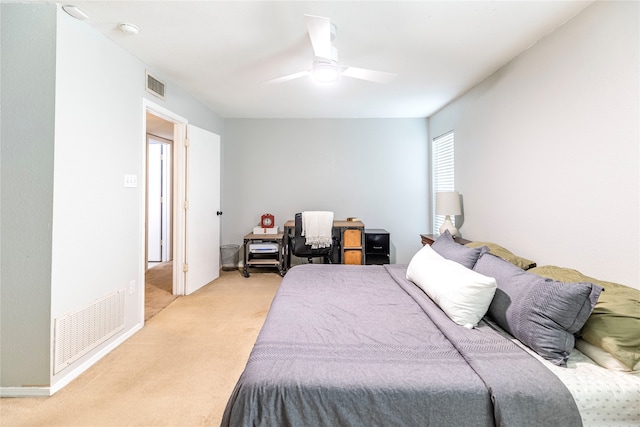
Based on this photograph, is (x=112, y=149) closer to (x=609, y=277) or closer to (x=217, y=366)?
(x=217, y=366)

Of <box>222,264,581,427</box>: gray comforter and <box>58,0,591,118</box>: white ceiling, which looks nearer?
<box>222,264,581,427</box>: gray comforter

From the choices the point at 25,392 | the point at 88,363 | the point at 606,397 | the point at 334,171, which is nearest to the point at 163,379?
the point at 88,363

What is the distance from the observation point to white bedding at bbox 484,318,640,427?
105 cm

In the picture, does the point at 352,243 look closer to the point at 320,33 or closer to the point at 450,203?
the point at 450,203

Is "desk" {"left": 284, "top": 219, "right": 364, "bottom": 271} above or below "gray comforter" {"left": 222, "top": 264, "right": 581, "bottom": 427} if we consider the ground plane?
above

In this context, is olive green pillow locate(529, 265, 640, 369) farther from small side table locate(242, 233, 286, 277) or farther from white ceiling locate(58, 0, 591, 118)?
small side table locate(242, 233, 286, 277)

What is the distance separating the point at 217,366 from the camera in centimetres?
206

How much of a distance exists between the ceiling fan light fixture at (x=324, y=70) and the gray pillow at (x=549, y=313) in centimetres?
188

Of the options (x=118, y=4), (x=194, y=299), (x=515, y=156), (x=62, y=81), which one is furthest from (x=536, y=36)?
(x=194, y=299)

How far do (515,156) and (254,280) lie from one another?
3.49 metres

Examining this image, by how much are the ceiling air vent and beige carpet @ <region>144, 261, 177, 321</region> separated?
2.29 metres

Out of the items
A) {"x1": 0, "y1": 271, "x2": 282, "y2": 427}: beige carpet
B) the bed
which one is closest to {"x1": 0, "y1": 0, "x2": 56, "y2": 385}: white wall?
{"x1": 0, "y1": 271, "x2": 282, "y2": 427}: beige carpet

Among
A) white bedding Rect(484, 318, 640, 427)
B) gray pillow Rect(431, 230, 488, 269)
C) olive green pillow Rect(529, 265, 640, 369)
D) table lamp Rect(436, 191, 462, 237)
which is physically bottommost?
white bedding Rect(484, 318, 640, 427)

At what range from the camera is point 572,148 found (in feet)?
6.35
